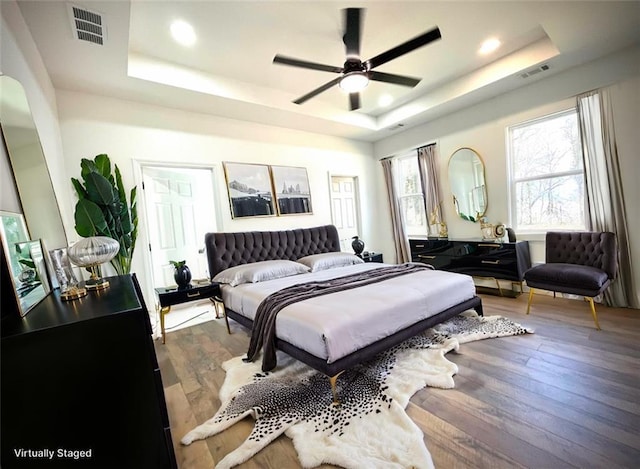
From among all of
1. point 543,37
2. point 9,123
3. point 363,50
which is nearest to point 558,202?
point 543,37

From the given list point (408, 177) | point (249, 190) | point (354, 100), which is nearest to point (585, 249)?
point (408, 177)

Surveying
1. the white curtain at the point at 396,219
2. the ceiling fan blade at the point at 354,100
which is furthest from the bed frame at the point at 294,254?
the ceiling fan blade at the point at 354,100

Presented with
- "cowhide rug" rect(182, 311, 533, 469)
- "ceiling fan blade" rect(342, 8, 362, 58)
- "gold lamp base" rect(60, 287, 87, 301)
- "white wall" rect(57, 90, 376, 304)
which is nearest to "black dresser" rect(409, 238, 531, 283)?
"cowhide rug" rect(182, 311, 533, 469)

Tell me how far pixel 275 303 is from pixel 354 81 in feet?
7.34

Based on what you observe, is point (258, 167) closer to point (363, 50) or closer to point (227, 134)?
point (227, 134)

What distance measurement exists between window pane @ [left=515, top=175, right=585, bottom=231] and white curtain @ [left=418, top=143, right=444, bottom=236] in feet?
3.83

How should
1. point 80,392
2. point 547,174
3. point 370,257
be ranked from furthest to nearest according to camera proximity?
point 370,257 → point 547,174 → point 80,392

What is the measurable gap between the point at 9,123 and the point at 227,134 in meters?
2.92

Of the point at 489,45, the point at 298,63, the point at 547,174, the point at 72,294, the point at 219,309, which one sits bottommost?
the point at 219,309

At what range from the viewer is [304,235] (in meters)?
4.67

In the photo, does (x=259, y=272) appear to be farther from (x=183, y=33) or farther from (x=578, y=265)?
(x=578, y=265)

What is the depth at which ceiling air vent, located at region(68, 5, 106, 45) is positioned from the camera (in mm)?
2129

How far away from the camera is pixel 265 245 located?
4266 mm

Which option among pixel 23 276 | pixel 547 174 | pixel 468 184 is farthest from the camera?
pixel 468 184
